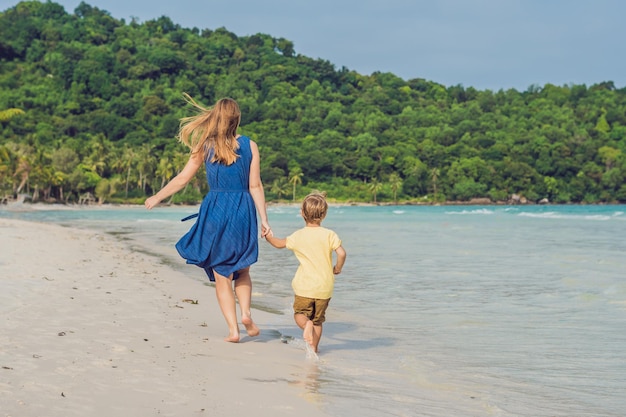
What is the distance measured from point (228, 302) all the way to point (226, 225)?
0.62m

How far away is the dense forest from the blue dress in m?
86.4

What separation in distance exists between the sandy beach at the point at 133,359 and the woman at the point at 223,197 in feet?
2.08

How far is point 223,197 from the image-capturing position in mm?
→ 5527

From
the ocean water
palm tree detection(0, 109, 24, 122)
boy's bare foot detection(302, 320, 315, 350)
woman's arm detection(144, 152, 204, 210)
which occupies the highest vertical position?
palm tree detection(0, 109, 24, 122)

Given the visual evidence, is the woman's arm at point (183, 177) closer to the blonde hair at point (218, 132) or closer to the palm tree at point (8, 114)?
the blonde hair at point (218, 132)

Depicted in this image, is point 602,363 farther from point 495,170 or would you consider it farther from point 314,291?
point 495,170

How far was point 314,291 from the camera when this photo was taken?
538 centimetres

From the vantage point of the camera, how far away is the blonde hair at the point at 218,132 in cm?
545

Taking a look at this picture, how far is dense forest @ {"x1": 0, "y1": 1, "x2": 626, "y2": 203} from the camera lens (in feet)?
378

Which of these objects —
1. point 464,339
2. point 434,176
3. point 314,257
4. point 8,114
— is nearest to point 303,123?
point 434,176

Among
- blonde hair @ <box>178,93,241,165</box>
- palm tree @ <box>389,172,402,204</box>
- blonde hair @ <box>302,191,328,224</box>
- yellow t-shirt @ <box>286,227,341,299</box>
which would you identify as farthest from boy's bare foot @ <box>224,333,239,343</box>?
palm tree @ <box>389,172,402,204</box>

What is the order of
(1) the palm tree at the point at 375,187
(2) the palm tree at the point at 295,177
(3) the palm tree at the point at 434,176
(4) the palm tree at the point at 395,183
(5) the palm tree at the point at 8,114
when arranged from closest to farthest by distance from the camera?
(2) the palm tree at the point at 295,177 → (5) the palm tree at the point at 8,114 → (1) the palm tree at the point at 375,187 → (4) the palm tree at the point at 395,183 → (3) the palm tree at the point at 434,176

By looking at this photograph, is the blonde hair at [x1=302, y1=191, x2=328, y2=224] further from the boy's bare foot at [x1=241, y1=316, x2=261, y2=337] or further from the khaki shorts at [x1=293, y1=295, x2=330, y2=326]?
the boy's bare foot at [x1=241, y1=316, x2=261, y2=337]

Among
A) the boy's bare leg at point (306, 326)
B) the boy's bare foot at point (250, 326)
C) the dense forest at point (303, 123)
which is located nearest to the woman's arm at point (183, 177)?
the boy's bare foot at point (250, 326)
